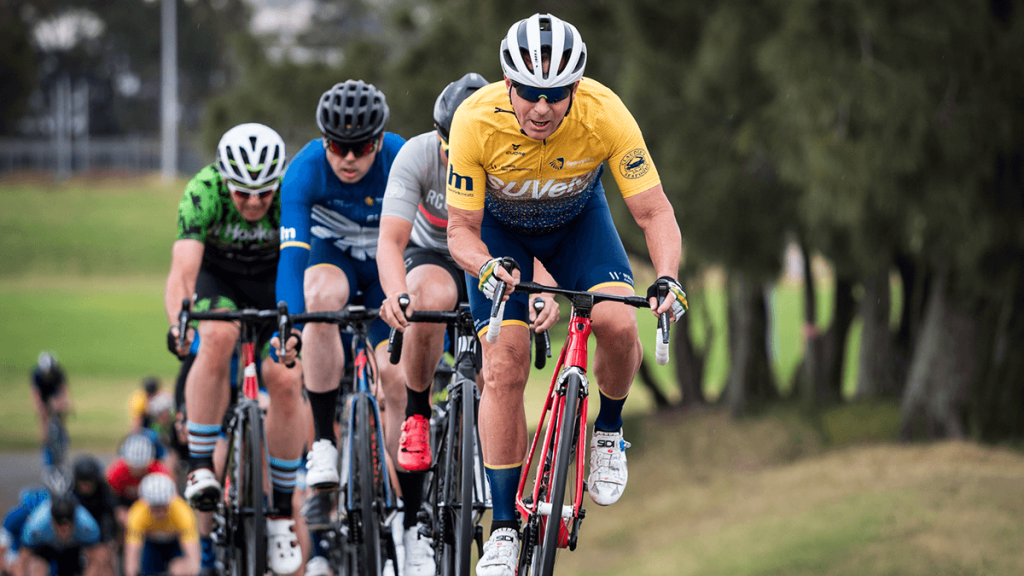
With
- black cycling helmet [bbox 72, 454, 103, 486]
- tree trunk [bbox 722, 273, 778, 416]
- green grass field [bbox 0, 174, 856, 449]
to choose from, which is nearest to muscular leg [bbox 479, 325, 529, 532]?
black cycling helmet [bbox 72, 454, 103, 486]

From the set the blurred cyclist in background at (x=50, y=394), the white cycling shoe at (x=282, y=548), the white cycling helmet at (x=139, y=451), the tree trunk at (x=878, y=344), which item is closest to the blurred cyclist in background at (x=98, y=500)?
the white cycling helmet at (x=139, y=451)

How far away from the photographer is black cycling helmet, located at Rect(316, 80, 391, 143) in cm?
545

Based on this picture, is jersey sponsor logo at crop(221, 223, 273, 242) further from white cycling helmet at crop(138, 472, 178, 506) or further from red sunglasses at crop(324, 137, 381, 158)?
white cycling helmet at crop(138, 472, 178, 506)

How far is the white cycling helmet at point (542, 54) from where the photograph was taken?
12.9ft

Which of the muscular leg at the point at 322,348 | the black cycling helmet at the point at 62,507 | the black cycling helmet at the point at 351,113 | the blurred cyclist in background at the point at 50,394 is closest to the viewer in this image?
the black cycling helmet at the point at 351,113

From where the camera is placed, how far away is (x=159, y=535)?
38.1ft

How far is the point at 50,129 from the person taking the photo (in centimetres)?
6544

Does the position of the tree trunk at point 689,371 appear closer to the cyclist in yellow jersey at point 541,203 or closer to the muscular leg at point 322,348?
the muscular leg at point 322,348

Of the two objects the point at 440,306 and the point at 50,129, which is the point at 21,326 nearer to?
the point at 50,129

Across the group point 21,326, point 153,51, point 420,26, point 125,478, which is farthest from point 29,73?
point 125,478

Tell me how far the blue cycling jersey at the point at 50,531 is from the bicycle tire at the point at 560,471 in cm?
853

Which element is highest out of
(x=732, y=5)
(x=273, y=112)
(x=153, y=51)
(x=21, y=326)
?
(x=153, y=51)

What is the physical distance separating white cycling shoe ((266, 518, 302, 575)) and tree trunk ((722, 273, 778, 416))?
16.7 meters

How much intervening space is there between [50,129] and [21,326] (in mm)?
20446
